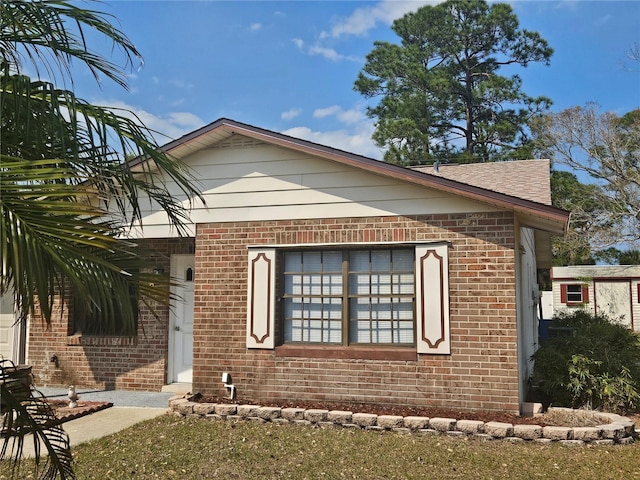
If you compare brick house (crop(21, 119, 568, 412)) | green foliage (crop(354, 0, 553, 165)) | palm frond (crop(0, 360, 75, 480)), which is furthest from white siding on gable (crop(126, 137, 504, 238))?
green foliage (crop(354, 0, 553, 165))

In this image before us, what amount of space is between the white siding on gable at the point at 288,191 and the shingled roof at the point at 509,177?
361cm

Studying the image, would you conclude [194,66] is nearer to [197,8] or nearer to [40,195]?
[197,8]

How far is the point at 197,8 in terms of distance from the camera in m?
6.53

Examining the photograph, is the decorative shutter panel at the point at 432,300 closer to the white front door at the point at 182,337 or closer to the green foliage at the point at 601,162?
the white front door at the point at 182,337

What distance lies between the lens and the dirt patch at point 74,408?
7.75m

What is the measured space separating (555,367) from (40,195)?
7640 mm

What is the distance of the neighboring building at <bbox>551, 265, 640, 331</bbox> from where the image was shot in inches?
1096

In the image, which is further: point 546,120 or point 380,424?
point 546,120

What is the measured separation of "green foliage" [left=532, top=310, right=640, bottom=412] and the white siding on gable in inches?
104

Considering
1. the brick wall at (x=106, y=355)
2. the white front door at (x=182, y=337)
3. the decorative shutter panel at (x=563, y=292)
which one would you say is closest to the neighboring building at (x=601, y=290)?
the decorative shutter panel at (x=563, y=292)

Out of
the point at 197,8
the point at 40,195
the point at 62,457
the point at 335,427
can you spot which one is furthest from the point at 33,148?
the point at 335,427

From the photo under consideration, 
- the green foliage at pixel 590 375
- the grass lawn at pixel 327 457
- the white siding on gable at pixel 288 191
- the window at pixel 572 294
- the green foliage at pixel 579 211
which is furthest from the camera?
the green foliage at pixel 579 211

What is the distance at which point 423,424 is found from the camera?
675 centimetres

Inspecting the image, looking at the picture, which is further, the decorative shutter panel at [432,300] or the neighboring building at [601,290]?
the neighboring building at [601,290]
